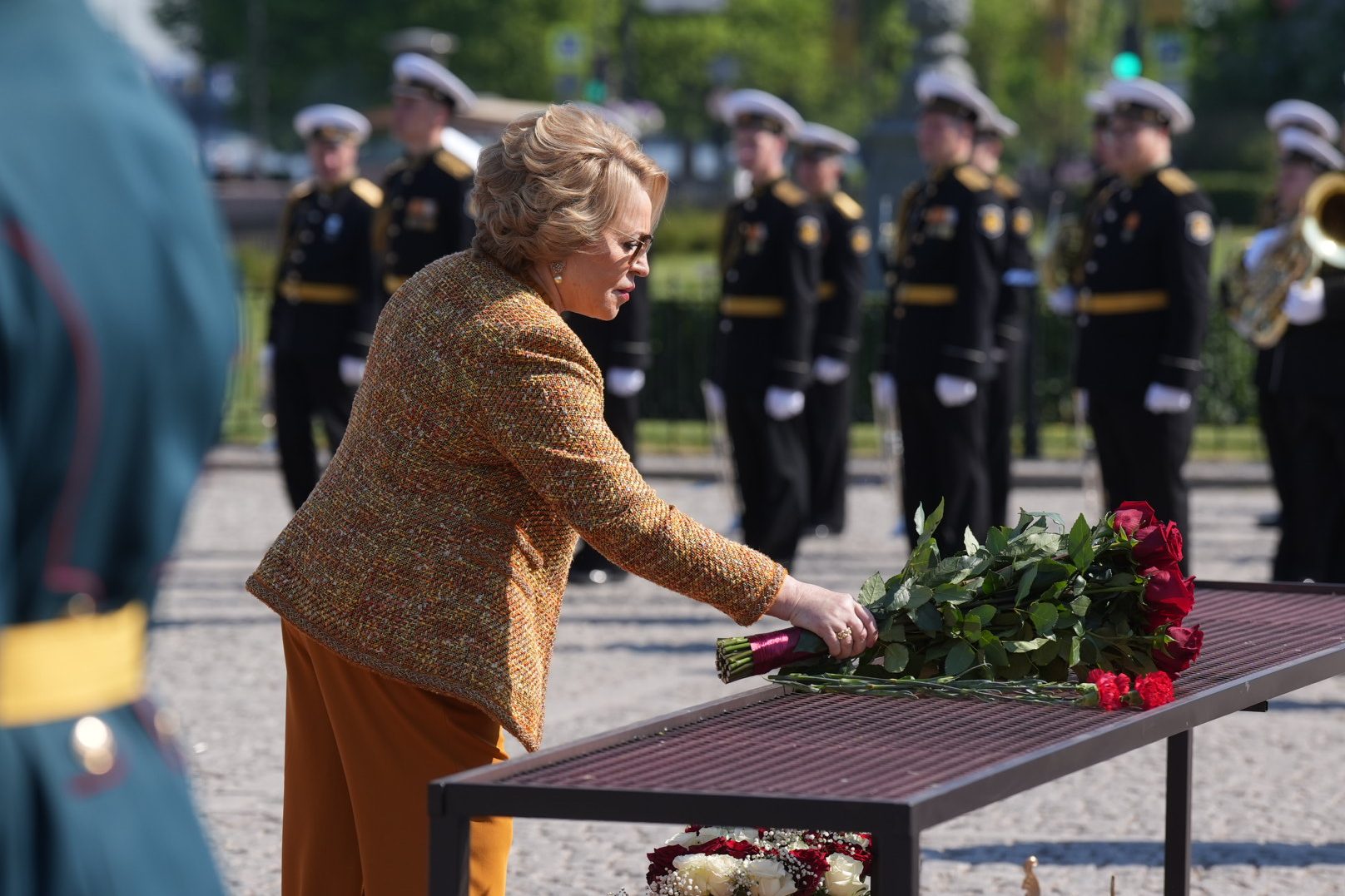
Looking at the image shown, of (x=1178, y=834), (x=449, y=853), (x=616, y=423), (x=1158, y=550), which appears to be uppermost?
(x=1158, y=550)

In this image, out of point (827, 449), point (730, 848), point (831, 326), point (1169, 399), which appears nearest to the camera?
point (730, 848)

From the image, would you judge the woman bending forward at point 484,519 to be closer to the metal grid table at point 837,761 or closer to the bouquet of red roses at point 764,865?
the metal grid table at point 837,761

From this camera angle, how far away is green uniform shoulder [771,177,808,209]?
10477mm

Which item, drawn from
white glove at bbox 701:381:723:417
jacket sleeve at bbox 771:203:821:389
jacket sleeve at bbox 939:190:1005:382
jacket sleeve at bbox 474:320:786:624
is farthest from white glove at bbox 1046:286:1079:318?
jacket sleeve at bbox 474:320:786:624

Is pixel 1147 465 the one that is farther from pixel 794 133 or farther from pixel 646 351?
pixel 794 133

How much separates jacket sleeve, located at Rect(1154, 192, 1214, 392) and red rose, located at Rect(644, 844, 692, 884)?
4981 millimetres

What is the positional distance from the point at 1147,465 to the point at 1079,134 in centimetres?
6253

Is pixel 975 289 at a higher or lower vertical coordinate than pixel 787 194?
lower

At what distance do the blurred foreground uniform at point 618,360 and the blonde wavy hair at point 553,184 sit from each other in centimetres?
660

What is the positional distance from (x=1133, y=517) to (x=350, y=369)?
718 cm

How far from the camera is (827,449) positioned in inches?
473

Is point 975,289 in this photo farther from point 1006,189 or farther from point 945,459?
point 1006,189

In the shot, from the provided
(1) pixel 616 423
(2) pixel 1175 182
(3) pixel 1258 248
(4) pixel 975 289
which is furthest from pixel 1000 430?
(2) pixel 1175 182

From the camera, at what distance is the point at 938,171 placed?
388 inches
